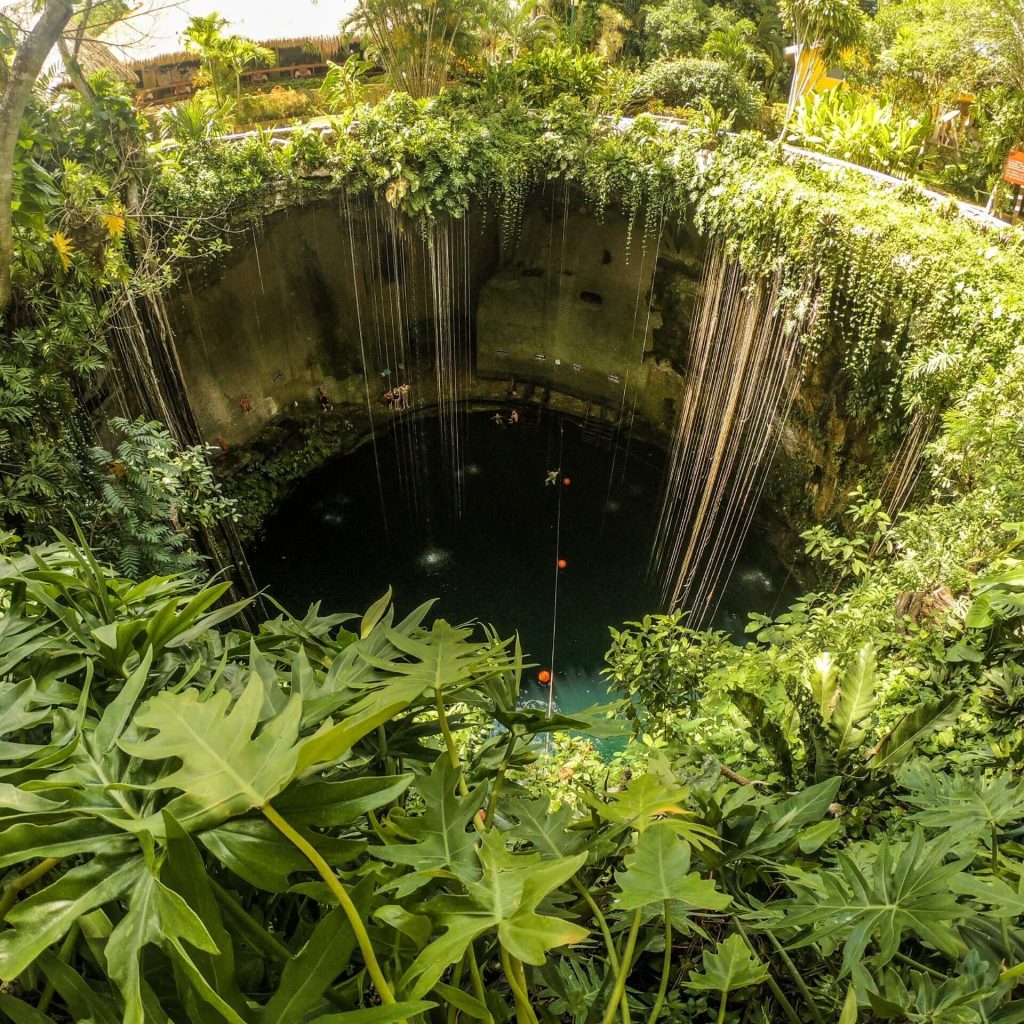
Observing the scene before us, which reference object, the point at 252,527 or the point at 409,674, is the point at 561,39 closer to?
the point at 252,527

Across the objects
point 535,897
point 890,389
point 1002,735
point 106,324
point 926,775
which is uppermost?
point 535,897

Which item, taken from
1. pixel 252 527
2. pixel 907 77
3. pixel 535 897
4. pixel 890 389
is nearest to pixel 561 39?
pixel 907 77

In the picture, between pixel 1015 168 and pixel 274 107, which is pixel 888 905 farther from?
pixel 274 107

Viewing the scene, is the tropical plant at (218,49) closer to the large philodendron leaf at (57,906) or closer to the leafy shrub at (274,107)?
the leafy shrub at (274,107)

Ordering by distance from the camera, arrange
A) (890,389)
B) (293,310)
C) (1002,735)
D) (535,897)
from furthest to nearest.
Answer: (293,310) → (890,389) → (1002,735) → (535,897)

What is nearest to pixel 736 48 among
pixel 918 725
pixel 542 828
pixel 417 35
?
pixel 417 35

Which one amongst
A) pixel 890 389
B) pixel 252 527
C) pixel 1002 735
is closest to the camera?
pixel 1002 735
